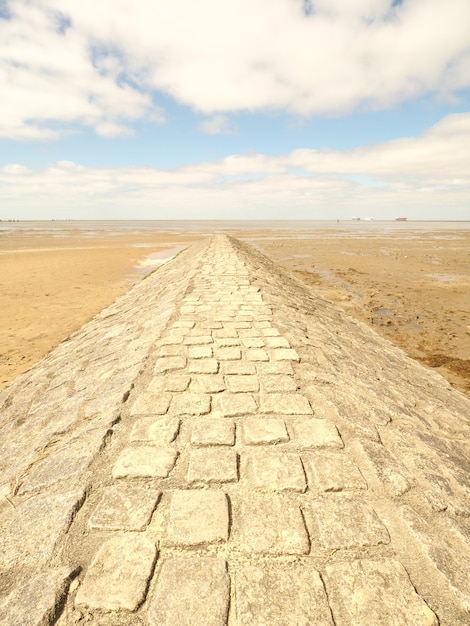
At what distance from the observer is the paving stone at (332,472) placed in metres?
1.74

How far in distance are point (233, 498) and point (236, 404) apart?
82cm

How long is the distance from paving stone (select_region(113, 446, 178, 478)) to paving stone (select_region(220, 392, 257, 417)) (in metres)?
0.53

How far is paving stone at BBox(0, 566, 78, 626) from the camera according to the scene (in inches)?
44.9

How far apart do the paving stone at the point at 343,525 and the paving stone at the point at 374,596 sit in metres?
0.09

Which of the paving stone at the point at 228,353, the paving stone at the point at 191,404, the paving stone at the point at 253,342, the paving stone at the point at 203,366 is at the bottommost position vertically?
the paving stone at the point at 191,404

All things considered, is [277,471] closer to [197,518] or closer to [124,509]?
[197,518]

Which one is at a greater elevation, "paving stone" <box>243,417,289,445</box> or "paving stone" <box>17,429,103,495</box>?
"paving stone" <box>243,417,289,445</box>

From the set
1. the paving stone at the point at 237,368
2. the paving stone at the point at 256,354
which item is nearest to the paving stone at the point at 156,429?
the paving stone at the point at 237,368

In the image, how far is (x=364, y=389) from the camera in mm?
2965

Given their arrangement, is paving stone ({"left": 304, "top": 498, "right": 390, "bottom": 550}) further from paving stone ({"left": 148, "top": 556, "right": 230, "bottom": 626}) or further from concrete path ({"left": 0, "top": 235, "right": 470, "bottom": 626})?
paving stone ({"left": 148, "top": 556, "right": 230, "bottom": 626})

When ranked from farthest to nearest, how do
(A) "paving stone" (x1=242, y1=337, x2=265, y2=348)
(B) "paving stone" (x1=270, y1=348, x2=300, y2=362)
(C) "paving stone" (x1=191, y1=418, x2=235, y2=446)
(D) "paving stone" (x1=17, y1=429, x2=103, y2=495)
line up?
(A) "paving stone" (x1=242, y1=337, x2=265, y2=348) < (B) "paving stone" (x1=270, y1=348, x2=300, y2=362) < (C) "paving stone" (x1=191, y1=418, x2=235, y2=446) < (D) "paving stone" (x1=17, y1=429, x2=103, y2=495)

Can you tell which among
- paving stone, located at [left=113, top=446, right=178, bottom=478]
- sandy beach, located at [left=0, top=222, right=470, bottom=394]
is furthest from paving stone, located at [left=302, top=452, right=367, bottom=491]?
sandy beach, located at [left=0, top=222, right=470, bottom=394]

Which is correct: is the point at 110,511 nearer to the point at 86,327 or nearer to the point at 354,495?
the point at 354,495

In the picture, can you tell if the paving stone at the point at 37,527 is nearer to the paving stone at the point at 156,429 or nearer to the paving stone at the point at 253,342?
the paving stone at the point at 156,429
